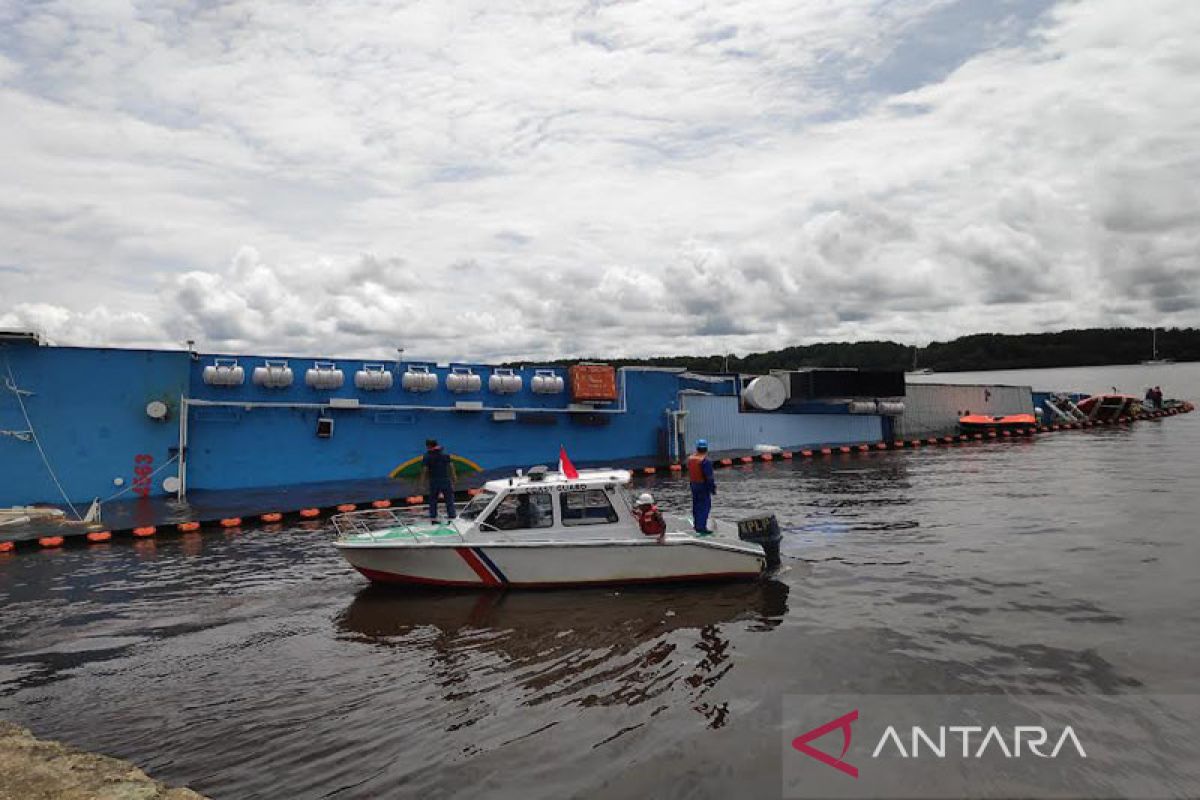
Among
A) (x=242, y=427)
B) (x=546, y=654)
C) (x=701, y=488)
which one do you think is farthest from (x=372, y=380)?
(x=546, y=654)

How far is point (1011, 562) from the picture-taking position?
13.9 m

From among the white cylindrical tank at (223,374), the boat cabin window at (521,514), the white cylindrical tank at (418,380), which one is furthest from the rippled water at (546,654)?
the white cylindrical tank at (418,380)

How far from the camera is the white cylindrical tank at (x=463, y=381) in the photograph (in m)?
29.0

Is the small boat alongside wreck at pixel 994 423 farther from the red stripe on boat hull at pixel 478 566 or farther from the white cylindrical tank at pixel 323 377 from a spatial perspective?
→ the red stripe on boat hull at pixel 478 566

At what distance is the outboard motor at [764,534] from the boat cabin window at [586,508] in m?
2.56

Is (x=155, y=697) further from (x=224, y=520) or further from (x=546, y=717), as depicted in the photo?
(x=224, y=520)

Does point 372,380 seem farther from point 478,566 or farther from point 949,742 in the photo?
point 949,742

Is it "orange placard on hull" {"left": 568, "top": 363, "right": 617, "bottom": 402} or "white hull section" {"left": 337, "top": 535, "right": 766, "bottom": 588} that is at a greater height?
"orange placard on hull" {"left": 568, "top": 363, "right": 617, "bottom": 402}

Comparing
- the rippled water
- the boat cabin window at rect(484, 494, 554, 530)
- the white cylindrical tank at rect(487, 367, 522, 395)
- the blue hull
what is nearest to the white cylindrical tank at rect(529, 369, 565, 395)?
the blue hull

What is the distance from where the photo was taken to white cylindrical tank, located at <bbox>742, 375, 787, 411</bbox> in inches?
1518

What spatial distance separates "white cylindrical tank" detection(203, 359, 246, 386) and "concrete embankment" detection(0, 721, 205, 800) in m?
19.4

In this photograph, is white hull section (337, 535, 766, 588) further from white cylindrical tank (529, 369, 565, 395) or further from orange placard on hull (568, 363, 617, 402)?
orange placard on hull (568, 363, 617, 402)

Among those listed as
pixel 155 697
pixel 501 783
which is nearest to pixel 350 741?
pixel 501 783

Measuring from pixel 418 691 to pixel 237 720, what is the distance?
1.99 m
